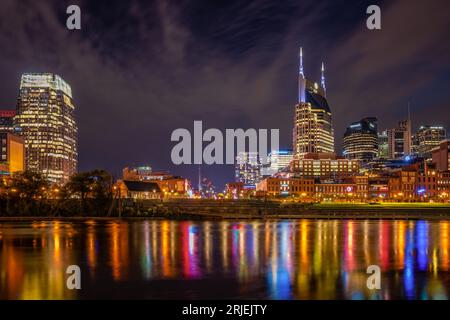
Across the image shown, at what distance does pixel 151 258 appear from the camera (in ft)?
86.3

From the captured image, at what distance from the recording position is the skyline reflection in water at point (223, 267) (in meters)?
18.2

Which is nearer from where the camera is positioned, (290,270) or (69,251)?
(290,270)

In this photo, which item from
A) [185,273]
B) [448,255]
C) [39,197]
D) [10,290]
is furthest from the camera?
[39,197]

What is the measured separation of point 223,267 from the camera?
932 inches

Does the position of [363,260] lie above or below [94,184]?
below

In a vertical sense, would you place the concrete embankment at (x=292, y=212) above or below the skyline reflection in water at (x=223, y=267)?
below

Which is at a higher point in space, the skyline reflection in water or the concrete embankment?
the skyline reflection in water

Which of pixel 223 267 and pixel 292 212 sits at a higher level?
pixel 223 267

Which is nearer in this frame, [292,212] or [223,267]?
[223,267]

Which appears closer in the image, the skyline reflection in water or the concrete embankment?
the skyline reflection in water

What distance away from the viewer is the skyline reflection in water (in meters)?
18.2
